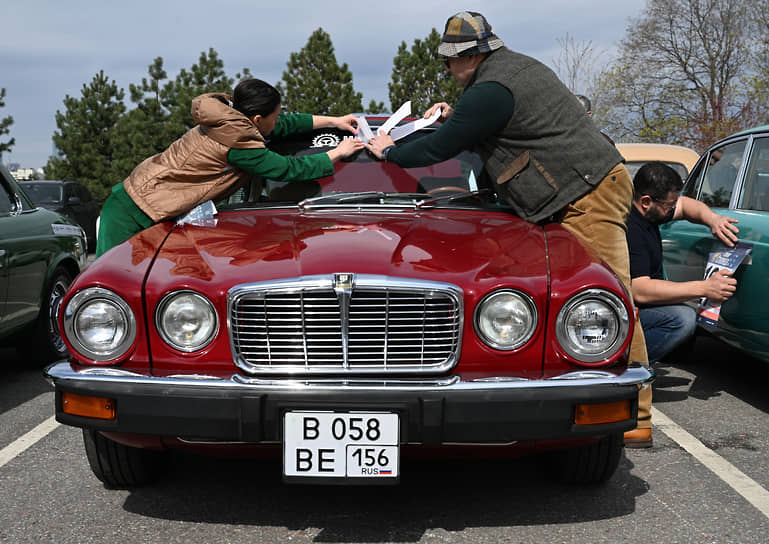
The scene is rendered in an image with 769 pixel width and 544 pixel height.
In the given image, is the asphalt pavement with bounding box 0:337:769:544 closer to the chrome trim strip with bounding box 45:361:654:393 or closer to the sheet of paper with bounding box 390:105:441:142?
the chrome trim strip with bounding box 45:361:654:393

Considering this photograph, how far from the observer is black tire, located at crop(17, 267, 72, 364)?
5.71m

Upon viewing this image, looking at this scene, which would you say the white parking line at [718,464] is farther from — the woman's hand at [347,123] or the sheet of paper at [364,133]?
the woman's hand at [347,123]

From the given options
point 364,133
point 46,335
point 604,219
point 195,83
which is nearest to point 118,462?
point 364,133

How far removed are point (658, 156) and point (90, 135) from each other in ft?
122

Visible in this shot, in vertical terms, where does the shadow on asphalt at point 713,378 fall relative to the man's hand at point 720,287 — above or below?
below

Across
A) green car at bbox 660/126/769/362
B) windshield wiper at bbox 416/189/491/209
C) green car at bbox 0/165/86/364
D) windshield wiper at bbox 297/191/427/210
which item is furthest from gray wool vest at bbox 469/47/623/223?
green car at bbox 0/165/86/364

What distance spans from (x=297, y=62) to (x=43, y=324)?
27943 mm

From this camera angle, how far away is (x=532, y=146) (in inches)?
146

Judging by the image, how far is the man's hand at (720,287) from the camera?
4.42 metres

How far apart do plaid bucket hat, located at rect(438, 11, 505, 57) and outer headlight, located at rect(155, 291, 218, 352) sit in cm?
178

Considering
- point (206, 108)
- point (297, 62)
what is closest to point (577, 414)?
point (206, 108)

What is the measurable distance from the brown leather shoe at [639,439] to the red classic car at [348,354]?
0.88 m

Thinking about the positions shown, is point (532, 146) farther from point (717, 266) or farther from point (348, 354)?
point (717, 266)

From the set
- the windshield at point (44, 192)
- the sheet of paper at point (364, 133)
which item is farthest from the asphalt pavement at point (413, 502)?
the windshield at point (44, 192)
